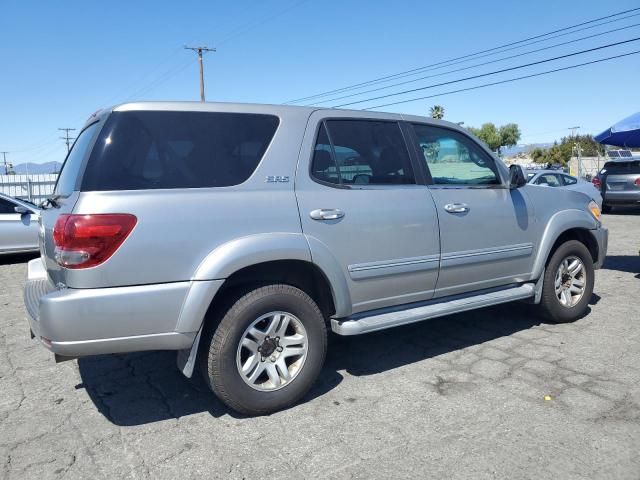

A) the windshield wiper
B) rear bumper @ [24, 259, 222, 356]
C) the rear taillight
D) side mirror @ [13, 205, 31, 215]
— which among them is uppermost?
the windshield wiper

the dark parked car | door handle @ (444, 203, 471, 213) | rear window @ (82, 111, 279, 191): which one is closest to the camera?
rear window @ (82, 111, 279, 191)

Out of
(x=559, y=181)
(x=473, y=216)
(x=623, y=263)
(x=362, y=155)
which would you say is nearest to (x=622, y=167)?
(x=559, y=181)

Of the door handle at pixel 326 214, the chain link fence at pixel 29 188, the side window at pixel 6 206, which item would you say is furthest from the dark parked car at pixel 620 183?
the chain link fence at pixel 29 188

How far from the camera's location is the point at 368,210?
3664 millimetres

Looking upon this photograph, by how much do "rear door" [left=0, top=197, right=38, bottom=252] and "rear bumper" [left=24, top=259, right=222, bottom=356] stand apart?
759 centimetres

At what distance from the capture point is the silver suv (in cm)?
286

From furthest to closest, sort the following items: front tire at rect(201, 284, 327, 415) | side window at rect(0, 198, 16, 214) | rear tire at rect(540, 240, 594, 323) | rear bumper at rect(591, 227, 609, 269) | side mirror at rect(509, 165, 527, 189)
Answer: side window at rect(0, 198, 16, 214) < rear bumper at rect(591, 227, 609, 269) < rear tire at rect(540, 240, 594, 323) < side mirror at rect(509, 165, 527, 189) < front tire at rect(201, 284, 327, 415)

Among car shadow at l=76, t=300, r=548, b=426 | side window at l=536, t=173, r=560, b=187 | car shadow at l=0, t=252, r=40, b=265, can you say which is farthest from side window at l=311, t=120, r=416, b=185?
side window at l=536, t=173, r=560, b=187

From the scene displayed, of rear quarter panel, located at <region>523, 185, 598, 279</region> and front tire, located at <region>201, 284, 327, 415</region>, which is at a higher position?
rear quarter panel, located at <region>523, 185, 598, 279</region>

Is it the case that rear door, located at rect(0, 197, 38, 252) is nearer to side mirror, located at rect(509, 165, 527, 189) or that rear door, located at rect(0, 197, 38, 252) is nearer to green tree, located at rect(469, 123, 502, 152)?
side mirror, located at rect(509, 165, 527, 189)

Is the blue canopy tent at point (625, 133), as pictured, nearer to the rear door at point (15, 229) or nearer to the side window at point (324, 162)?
the side window at point (324, 162)

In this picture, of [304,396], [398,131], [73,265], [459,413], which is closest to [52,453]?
[73,265]

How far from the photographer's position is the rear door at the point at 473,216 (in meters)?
4.12

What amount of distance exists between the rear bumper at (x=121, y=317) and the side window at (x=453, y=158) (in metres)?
2.12
